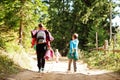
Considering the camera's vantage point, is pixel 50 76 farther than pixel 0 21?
No

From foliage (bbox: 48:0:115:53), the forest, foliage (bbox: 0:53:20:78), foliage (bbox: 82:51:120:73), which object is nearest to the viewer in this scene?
foliage (bbox: 0:53:20:78)

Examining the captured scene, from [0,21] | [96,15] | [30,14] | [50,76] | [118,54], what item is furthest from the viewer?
[96,15]

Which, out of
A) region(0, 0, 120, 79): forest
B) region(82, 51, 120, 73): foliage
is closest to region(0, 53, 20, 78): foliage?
region(82, 51, 120, 73): foliage

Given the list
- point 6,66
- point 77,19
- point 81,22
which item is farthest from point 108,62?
point 77,19

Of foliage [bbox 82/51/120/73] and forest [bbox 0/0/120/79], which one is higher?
forest [bbox 0/0/120/79]

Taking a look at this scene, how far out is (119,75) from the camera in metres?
11.5

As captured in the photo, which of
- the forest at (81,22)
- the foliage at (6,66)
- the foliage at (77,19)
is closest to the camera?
the foliage at (6,66)

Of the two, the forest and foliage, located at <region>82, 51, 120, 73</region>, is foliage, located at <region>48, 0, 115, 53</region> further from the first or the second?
foliage, located at <region>82, 51, 120, 73</region>

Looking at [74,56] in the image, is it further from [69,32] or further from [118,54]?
[69,32]

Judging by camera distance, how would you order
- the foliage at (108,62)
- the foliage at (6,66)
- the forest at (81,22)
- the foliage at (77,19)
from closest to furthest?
the foliage at (6,66) < the foliage at (108,62) < the forest at (81,22) < the foliage at (77,19)

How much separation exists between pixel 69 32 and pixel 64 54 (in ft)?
11.0

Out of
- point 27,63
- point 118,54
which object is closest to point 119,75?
point 118,54

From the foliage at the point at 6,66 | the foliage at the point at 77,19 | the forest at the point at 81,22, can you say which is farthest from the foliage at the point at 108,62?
the foliage at the point at 77,19

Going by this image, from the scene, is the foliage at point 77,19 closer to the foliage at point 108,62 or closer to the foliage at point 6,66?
the foliage at point 108,62
